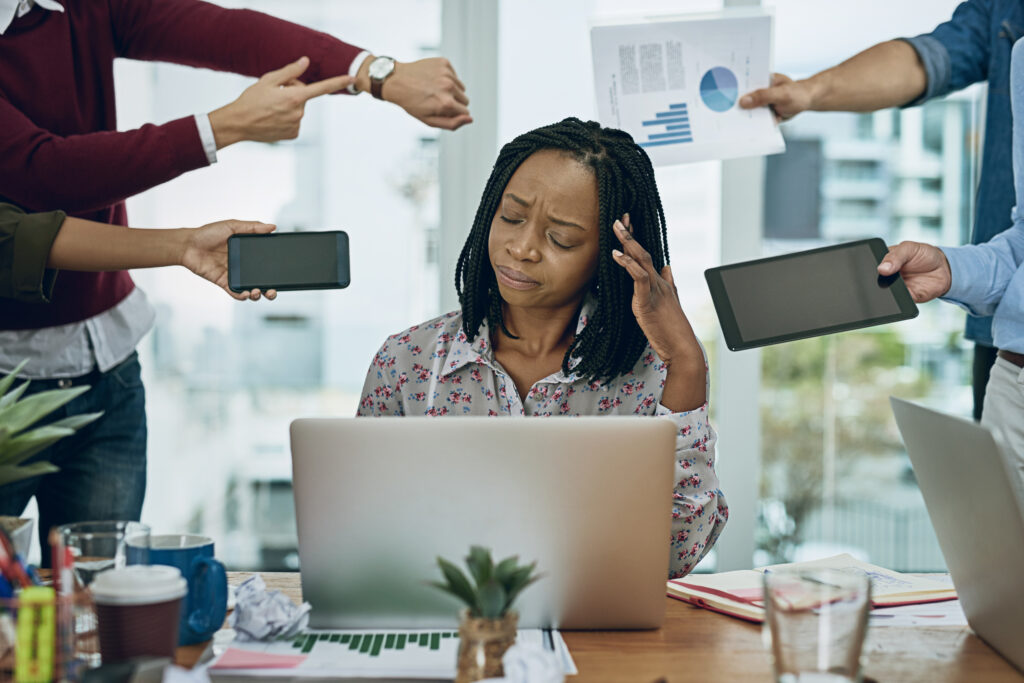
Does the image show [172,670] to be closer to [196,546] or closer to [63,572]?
[63,572]

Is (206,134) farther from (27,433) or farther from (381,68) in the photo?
(27,433)

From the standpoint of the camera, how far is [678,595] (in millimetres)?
1284

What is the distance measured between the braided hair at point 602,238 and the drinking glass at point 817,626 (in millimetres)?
813

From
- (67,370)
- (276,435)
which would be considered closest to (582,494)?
(67,370)

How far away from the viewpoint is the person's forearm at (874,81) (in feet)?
7.04

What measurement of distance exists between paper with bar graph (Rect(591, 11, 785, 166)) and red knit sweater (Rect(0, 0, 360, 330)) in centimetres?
61

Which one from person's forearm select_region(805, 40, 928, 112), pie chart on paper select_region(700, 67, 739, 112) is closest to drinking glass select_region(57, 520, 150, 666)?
pie chart on paper select_region(700, 67, 739, 112)

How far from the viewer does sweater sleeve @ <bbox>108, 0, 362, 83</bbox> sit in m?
1.86

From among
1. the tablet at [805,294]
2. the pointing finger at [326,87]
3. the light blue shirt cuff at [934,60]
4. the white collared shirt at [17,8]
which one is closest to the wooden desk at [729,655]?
the tablet at [805,294]

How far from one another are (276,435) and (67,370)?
1.03 m

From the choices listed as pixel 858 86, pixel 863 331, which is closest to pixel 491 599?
pixel 858 86

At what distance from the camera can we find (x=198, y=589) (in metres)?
1.06

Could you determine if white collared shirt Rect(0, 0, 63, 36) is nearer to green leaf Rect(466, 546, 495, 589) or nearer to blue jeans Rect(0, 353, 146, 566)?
blue jeans Rect(0, 353, 146, 566)

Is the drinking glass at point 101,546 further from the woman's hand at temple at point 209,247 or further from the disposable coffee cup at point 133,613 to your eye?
the woman's hand at temple at point 209,247
